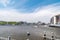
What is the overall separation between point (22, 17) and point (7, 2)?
0.81 m

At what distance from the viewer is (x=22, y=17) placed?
17.1 ft

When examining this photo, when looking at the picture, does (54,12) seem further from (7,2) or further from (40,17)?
(7,2)

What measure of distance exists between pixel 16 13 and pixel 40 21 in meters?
0.97

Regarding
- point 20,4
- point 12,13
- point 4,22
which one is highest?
point 20,4

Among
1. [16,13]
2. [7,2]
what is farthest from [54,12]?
[7,2]

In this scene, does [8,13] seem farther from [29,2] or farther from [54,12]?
[54,12]

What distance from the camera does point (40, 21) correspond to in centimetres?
516

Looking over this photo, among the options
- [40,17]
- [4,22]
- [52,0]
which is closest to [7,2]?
[4,22]

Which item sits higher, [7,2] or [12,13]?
[7,2]

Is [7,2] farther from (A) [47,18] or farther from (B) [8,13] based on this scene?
(A) [47,18]

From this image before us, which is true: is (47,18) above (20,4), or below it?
below

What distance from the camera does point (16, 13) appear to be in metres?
5.21

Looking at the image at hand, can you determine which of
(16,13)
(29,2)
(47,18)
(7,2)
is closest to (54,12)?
(47,18)

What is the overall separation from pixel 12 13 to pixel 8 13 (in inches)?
5.9
